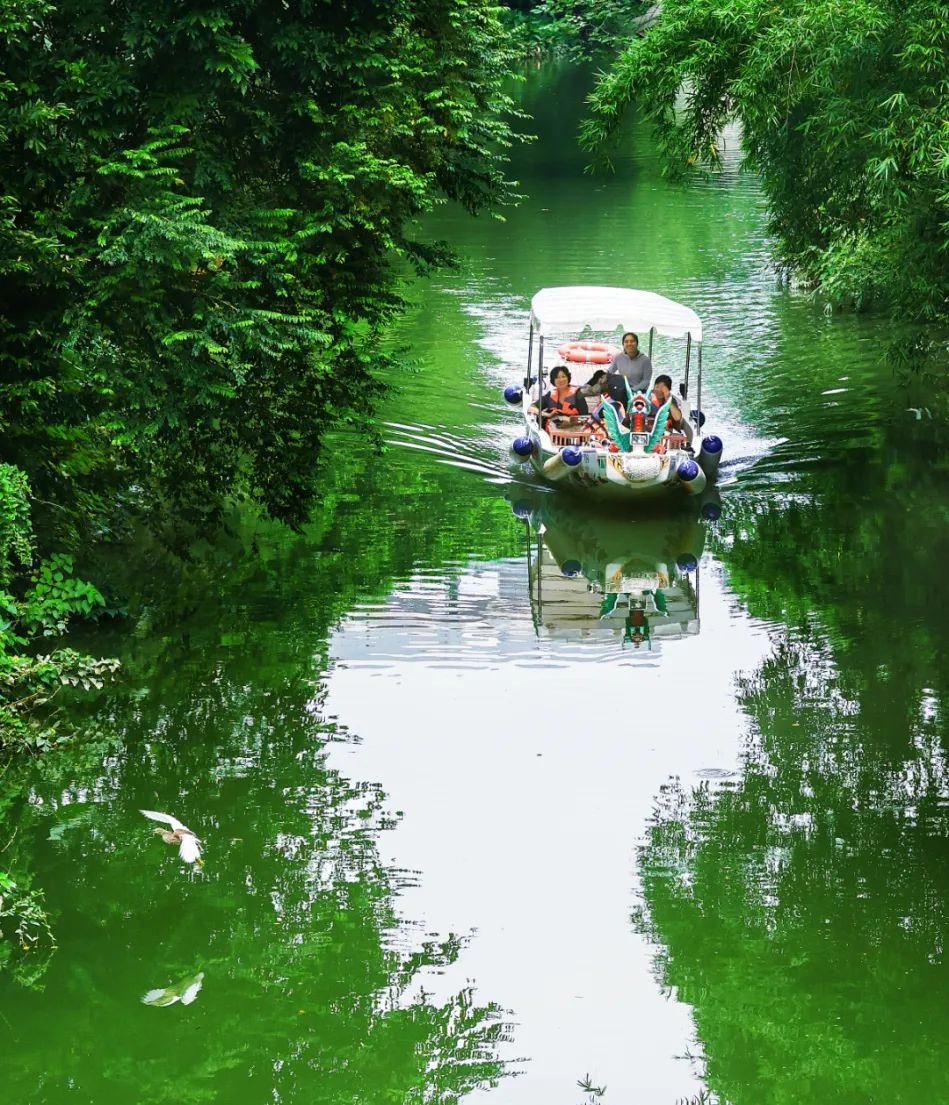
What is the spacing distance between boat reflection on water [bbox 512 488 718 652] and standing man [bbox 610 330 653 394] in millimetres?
1581

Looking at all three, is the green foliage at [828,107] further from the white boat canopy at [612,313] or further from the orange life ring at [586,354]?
the orange life ring at [586,354]

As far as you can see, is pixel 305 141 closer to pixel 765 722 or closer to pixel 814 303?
pixel 765 722

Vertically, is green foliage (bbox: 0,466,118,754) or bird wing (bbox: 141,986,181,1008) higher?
green foliage (bbox: 0,466,118,754)

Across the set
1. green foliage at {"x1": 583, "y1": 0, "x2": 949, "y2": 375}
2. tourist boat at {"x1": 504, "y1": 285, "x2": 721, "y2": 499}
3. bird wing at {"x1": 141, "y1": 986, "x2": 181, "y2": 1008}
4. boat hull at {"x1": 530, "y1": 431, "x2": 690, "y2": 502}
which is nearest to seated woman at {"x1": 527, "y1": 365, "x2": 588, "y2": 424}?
tourist boat at {"x1": 504, "y1": 285, "x2": 721, "y2": 499}

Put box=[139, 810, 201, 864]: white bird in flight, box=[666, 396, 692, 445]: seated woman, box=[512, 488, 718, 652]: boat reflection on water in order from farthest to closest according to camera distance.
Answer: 1. box=[666, 396, 692, 445]: seated woman
2. box=[512, 488, 718, 652]: boat reflection on water
3. box=[139, 810, 201, 864]: white bird in flight

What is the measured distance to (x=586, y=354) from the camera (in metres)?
18.9

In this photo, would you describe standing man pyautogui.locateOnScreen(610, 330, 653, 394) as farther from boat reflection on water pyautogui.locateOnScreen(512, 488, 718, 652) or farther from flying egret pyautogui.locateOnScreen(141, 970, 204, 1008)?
flying egret pyautogui.locateOnScreen(141, 970, 204, 1008)

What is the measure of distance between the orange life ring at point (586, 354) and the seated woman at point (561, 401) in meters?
1.35

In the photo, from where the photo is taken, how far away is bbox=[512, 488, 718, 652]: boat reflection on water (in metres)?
13.0

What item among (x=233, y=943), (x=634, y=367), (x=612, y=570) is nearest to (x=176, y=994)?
(x=233, y=943)

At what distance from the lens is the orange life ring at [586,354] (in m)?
18.9

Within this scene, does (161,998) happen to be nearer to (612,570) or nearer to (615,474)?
(612,570)

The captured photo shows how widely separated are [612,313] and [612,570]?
3802 millimetres

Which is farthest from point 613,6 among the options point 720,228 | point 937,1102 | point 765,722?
point 937,1102
